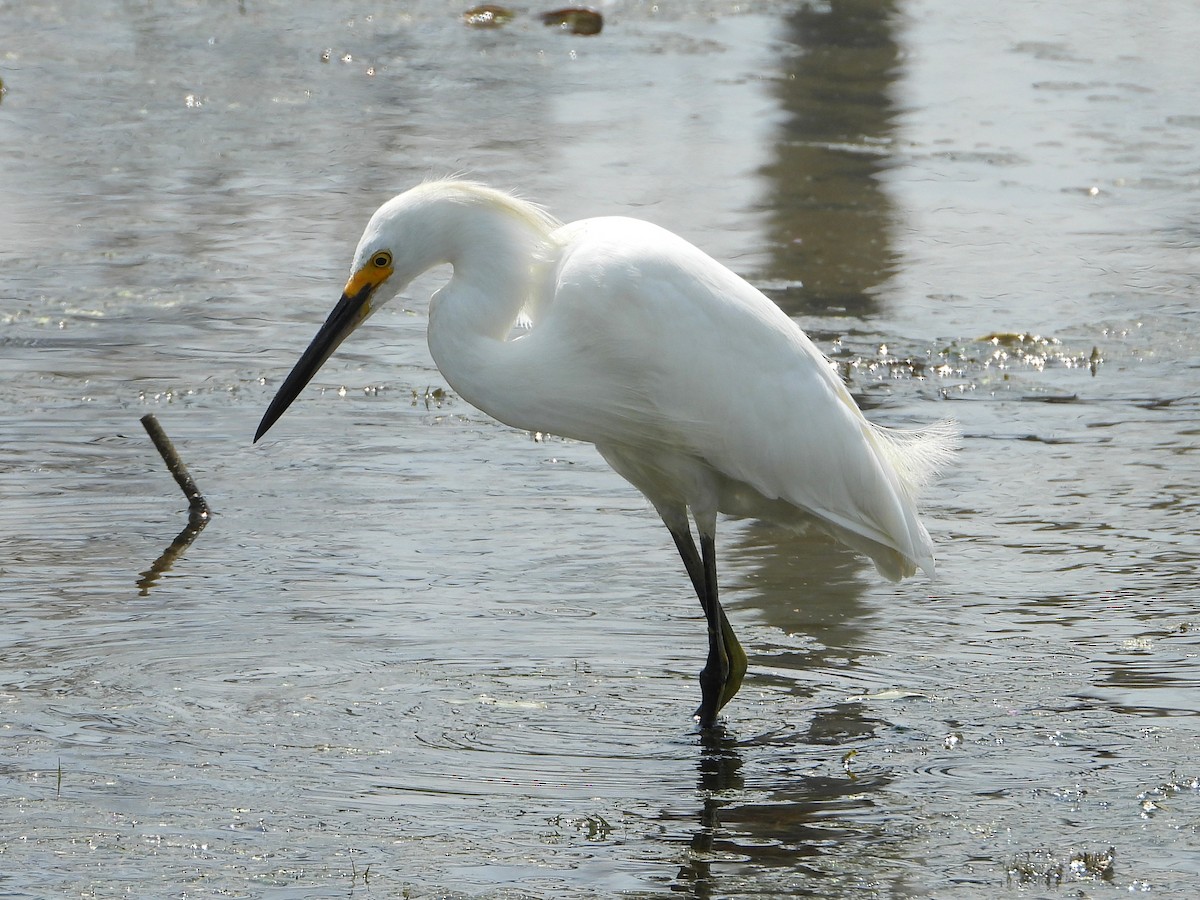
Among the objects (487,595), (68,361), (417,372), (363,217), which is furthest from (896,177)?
(487,595)

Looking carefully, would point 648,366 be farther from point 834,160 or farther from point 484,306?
point 834,160

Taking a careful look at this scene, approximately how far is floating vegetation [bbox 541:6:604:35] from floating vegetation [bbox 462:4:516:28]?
0.34m

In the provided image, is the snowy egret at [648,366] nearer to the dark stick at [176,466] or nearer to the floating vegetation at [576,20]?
the dark stick at [176,466]

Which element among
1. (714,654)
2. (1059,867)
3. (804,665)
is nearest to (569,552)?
(804,665)

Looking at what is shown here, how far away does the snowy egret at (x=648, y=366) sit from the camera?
15.5ft

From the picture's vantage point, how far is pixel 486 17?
15734mm

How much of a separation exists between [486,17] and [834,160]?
497cm

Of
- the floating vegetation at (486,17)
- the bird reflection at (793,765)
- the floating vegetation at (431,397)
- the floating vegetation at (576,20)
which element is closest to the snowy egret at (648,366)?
the bird reflection at (793,765)

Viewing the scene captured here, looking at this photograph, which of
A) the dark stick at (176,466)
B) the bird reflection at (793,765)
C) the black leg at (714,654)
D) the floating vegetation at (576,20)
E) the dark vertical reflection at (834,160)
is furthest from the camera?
the floating vegetation at (576,20)

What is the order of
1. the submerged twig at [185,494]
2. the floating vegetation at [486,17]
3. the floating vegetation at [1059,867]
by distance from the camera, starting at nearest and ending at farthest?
the floating vegetation at [1059,867] → the submerged twig at [185,494] → the floating vegetation at [486,17]

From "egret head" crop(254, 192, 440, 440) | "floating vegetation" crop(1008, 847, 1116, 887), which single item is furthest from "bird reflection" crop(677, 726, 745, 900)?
"egret head" crop(254, 192, 440, 440)

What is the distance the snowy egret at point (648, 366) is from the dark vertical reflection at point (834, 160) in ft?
12.3

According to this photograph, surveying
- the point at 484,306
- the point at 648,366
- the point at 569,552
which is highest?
the point at 484,306

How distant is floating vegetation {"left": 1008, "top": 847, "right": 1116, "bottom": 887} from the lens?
405 cm
